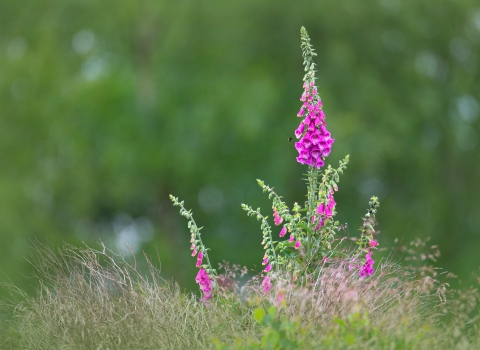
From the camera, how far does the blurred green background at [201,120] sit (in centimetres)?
1583

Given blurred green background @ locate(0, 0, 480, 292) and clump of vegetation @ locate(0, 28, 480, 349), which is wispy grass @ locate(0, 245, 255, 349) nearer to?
clump of vegetation @ locate(0, 28, 480, 349)

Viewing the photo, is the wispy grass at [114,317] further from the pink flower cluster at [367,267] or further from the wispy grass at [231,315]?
the pink flower cluster at [367,267]

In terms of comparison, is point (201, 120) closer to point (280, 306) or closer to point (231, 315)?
point (231, 315)

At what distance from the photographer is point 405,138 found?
17422 millimetres

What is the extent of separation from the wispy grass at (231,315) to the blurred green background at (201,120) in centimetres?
915

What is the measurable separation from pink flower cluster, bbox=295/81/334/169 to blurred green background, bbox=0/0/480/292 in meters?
8.65

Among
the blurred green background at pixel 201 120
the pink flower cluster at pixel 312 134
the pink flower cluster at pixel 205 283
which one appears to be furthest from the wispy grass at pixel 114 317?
the blurred green background at pixel 201 120

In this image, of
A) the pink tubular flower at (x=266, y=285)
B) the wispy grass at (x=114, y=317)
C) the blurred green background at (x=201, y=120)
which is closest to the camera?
the wispy grass at (x=114, y=317)

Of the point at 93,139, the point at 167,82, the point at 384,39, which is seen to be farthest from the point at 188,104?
the point at 384,39

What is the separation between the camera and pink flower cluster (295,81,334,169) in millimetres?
6410

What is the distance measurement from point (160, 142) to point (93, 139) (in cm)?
147

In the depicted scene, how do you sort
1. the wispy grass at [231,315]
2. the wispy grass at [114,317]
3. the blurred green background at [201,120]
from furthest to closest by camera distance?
1. the blurred green background at [201,120]
2. the wispy grass at [114,317]
3. the wispy grass at [231,315]

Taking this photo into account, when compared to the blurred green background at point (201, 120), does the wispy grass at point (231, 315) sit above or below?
below

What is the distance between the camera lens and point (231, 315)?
6.00 meters
